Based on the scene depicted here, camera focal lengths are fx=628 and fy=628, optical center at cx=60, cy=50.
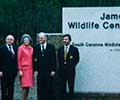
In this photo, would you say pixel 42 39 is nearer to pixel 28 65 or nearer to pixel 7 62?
pixel 28 65

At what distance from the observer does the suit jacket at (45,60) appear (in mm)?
16188

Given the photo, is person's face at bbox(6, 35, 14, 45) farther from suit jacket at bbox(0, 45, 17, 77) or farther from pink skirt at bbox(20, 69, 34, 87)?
pink skirt at bbox(20, 69, 34, 87)

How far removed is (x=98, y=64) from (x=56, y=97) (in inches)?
62.7

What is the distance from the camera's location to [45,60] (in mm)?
16219

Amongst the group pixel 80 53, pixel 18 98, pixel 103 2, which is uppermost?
pixel 103 2

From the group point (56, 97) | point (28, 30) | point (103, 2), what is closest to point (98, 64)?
point (56, 97)

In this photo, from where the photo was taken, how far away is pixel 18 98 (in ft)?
60.1

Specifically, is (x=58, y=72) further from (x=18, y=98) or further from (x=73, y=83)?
(x=18, y=98)

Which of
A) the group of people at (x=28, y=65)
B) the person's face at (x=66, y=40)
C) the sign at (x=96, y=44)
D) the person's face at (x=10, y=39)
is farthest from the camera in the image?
the sign at (x=96, y=44)

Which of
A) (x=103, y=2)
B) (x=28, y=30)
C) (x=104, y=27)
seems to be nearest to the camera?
(x=104, y=27)

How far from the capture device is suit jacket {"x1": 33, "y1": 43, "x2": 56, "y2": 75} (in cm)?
1619

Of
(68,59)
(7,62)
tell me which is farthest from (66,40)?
(7,62)

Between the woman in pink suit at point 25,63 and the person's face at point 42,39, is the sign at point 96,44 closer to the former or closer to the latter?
the person's face at point 42,39

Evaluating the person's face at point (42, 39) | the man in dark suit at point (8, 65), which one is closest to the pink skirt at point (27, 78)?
the man in dark suit at point (8, 65)
